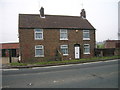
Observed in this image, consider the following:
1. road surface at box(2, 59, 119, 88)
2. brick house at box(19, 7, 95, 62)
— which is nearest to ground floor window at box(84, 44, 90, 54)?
brick house at box(19, 7, 95, 62)

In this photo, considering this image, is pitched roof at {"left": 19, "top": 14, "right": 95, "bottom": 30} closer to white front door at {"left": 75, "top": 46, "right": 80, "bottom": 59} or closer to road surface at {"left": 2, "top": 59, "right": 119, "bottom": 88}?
white front door at {"left": 75, "top": 46, "right": 80, "bottom": 59}

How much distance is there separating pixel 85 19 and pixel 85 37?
540cm

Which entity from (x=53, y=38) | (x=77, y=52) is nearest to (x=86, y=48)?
(x=77, y=52)

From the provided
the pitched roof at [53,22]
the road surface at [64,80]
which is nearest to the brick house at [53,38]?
the pitched roof at [53,22]

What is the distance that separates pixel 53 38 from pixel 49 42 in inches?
38.3

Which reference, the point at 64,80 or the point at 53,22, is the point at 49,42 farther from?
the point at 64,80

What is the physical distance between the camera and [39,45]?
813 inches

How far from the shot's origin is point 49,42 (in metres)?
21.1

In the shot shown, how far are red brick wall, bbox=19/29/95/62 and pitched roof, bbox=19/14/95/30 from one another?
987 mm

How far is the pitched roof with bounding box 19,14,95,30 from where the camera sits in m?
21.3

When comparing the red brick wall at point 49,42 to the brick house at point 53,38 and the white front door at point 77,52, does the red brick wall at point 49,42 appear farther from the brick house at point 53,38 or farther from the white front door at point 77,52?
the white front door at point 77,52

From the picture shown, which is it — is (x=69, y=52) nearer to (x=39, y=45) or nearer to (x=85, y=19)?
(x=39, y=45)

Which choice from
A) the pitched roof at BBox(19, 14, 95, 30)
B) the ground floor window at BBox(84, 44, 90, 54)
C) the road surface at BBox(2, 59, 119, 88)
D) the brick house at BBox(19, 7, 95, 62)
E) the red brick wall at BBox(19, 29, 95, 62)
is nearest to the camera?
the road surface at BBox(2, 59, 119, 88)

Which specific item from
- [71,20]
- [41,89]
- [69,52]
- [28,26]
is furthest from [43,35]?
[41,89]
